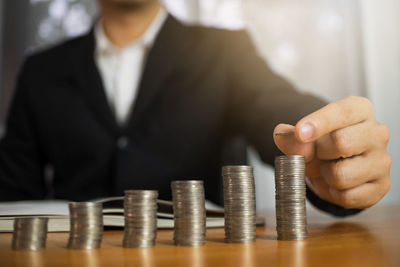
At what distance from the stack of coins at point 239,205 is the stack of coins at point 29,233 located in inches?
10.6

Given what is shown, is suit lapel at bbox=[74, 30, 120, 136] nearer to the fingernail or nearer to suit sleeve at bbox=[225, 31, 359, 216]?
suit sleeve at bbox=[225, 31, 359, 216]

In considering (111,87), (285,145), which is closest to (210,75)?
(111,87)

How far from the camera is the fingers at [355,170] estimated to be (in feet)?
2.69

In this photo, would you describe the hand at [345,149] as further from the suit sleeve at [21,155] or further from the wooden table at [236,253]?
the suit sleeve at [21,155]

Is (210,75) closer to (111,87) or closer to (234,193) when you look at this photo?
(111,87)

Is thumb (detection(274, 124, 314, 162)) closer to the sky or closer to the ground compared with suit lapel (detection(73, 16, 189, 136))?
closer to the ground

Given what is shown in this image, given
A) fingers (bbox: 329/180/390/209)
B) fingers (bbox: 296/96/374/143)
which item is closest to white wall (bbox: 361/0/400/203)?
fingers (bbox: 329/180/390/209)

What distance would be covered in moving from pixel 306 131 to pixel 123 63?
175 centimetres

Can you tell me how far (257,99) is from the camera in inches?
75.7

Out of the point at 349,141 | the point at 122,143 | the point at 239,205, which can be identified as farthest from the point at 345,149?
the point at 122,143

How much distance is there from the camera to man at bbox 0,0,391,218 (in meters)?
1.93

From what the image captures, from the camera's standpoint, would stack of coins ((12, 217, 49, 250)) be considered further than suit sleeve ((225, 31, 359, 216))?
No

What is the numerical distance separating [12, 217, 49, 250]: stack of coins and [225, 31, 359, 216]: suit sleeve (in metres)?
0.89

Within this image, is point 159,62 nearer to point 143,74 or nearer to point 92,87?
point 143,74
